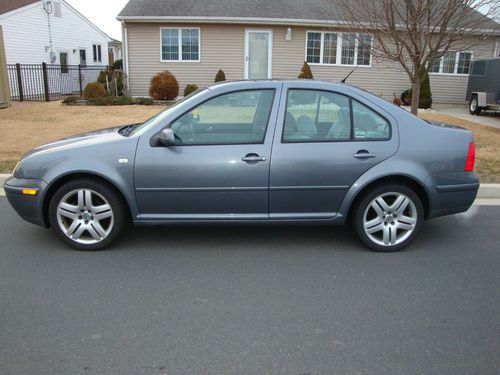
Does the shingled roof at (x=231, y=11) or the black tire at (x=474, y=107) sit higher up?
the shingled roof at (x=231, y=11)

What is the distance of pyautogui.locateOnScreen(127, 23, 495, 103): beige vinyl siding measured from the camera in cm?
1853

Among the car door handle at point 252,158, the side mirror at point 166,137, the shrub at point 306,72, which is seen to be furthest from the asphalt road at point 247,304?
the shrub at point 306,72

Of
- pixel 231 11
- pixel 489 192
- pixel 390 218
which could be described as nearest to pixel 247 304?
pixel 390 218

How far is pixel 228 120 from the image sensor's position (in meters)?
4.57

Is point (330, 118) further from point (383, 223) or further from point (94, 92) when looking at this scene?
point (94, 92)

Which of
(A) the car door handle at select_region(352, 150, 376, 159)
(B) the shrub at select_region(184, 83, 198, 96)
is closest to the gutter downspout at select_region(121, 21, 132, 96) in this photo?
(B) the shrub at select_region(184, 83, 198, 96)

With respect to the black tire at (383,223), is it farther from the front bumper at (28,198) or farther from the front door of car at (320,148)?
the front bumper at (28,198)

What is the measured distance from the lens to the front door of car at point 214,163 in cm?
436

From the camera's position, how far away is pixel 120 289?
12.5 feet

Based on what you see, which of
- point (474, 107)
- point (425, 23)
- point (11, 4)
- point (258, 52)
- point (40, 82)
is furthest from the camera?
point (11, 4)

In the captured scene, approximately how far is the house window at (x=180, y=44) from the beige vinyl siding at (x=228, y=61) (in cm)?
21

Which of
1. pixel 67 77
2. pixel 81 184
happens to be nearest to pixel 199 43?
pixel 67 77

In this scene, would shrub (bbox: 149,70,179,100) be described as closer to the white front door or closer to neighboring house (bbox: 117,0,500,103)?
neighboring house (bbox: 117,0,500,103)

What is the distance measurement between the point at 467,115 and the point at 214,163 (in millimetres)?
15317
